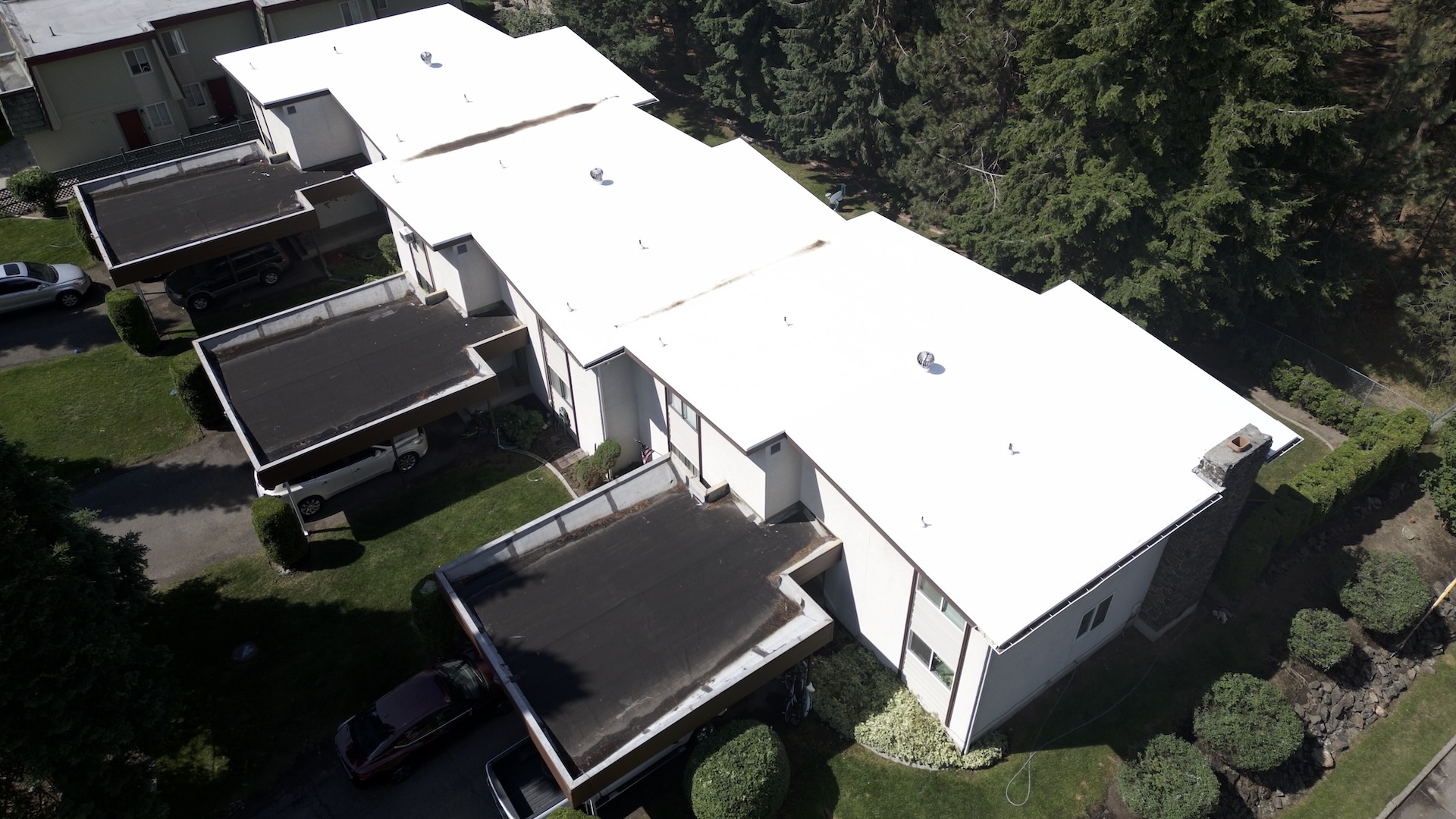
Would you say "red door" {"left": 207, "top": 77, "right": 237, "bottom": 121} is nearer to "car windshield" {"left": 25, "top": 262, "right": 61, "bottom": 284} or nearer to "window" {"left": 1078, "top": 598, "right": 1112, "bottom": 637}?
"car windshield" {"left": 25, "top": 262, "right": 61, "bottom": 284}

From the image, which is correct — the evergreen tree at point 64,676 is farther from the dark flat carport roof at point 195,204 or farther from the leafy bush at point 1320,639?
the leafy bush at point 1320,639

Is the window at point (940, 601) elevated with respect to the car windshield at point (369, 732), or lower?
elevated

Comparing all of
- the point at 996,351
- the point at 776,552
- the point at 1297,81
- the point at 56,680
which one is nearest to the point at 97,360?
the point at 56,680

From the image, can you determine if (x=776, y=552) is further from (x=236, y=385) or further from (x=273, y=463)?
(x=236, y=385)

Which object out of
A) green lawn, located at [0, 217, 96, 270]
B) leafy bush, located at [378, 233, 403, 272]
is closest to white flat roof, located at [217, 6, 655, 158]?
leafy bush, located at [378, 233, 403, 272]

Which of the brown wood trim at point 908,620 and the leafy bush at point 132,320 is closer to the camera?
the brown wood trim at point 908,620

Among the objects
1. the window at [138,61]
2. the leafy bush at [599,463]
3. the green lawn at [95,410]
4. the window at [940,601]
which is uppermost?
the window at [138,61]

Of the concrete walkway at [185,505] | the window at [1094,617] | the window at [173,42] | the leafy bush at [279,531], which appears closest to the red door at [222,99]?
the window at [173,42]
